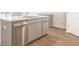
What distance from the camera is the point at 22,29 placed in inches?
40.8

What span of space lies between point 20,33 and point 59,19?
37 centimetres

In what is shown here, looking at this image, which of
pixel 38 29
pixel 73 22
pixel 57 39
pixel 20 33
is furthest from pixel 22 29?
pixel 73 22

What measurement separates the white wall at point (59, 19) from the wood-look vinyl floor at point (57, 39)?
41 mm

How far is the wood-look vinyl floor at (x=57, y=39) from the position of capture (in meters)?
1.05

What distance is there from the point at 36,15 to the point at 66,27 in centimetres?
29

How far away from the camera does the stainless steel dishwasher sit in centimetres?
101

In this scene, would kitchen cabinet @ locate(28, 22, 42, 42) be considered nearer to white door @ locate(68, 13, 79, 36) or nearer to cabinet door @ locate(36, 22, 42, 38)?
cabinet door @ locate(36, 22, 42, 38)

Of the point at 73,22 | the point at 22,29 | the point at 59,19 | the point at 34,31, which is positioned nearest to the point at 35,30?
the point at 34,31

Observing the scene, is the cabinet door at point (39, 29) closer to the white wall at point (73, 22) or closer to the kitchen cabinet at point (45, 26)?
the kitchen cabinet at point (45, 26)

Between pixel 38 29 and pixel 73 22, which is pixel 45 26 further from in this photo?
pixel 73 22

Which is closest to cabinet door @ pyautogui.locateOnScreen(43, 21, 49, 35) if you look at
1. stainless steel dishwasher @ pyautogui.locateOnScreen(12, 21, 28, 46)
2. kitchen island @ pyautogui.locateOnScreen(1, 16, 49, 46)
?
kitchen island @ pyautogui.locateOnScreen(1, 16, 49, 46)

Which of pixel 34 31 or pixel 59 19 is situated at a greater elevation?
pixel 59 19
